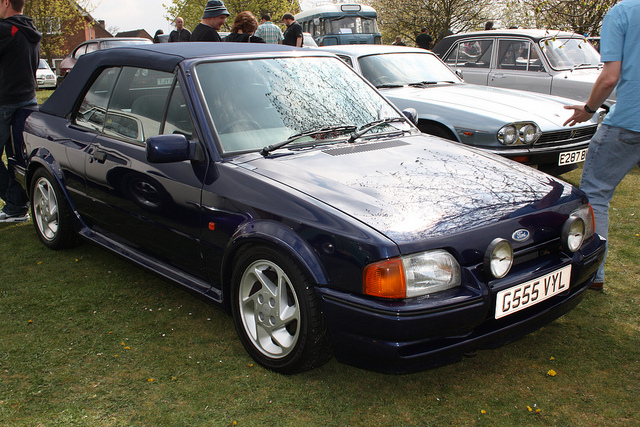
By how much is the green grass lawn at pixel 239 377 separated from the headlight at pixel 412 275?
0.60 metres

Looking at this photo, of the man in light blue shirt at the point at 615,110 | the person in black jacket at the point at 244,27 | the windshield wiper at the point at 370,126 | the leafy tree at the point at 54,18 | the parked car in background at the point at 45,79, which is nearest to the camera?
the man in light blue shirt at the point at 615,110

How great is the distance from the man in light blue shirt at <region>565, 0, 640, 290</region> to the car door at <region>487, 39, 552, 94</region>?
17.5ft

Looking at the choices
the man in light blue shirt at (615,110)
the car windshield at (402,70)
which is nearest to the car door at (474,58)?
the car windshield at (402,70)

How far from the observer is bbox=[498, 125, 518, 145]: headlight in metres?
5.68

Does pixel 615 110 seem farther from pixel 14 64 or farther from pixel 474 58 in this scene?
pixel 474 58

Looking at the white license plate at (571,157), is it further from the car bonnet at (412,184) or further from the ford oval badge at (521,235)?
the ford oval badge at (521,235)

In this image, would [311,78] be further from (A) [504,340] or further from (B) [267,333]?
(A) [504,340]

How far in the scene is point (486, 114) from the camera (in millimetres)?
5844

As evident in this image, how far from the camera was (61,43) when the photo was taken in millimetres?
42344

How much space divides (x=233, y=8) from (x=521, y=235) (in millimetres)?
40156

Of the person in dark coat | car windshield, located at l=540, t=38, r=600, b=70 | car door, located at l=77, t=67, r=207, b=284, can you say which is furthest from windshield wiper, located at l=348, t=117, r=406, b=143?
the person in dark coat

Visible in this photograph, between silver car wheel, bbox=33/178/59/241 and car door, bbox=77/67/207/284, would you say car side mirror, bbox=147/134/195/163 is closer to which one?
car door, bbox=77/67/207/284

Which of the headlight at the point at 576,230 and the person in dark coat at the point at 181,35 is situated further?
the person in dark coat at the point at 181,35

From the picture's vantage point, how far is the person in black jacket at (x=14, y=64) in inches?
208
